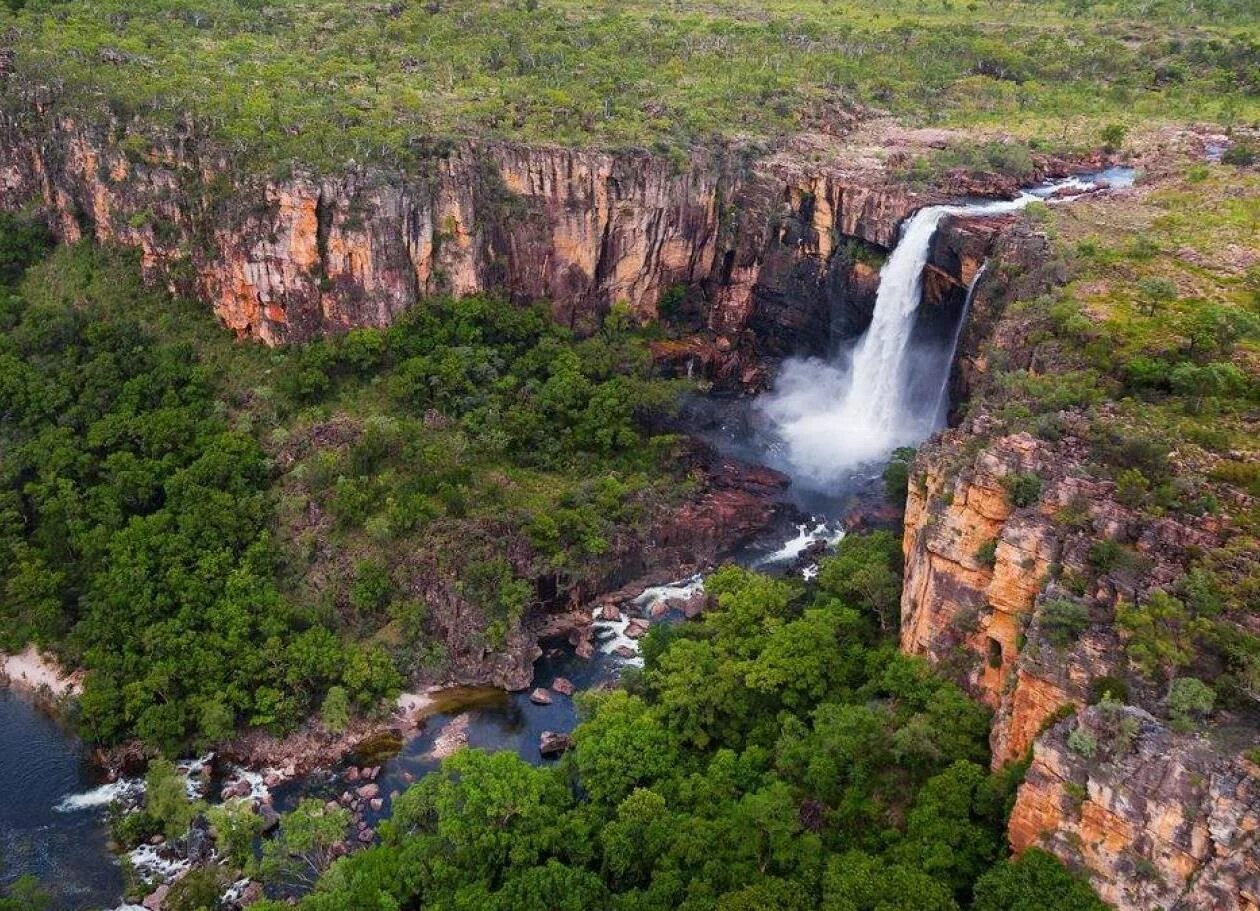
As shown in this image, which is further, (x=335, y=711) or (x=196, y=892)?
(x=335, y=711)

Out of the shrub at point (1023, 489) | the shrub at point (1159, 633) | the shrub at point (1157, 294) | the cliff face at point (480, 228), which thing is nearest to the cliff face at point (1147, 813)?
the shrub at point (1159, 633)

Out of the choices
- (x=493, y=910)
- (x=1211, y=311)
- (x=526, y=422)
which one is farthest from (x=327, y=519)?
(x=1211, y=311)

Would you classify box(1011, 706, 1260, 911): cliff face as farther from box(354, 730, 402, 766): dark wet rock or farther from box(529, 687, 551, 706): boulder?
box(354, 730, 402, 766): dark wet rock

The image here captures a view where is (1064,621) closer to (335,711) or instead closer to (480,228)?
(335,711)

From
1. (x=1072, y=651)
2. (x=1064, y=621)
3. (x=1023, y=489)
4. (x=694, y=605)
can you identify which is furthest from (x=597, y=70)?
(x=1072, y=651)

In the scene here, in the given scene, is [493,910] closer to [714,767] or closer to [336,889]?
[336,889]
